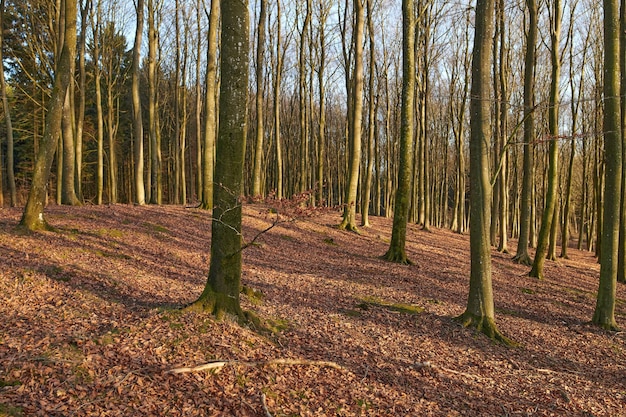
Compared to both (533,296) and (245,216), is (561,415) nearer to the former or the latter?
(533,296)

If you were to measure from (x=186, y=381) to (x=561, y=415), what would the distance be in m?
4.46

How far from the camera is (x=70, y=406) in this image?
155 inches

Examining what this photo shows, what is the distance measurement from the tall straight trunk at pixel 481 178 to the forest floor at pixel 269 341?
47cm

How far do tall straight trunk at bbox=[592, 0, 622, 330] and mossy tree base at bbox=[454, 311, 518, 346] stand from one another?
316 centimetres

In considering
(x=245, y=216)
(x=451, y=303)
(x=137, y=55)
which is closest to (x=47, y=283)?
(x=451, y=303)

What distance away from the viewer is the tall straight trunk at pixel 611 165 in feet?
30.1

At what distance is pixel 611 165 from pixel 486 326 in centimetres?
455

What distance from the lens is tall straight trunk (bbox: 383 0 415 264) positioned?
13062 millimetres

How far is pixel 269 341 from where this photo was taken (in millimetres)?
5953

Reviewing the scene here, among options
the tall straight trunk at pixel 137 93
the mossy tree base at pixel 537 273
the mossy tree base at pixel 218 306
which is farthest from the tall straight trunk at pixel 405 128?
the tall straight trunk at pixel 137 93

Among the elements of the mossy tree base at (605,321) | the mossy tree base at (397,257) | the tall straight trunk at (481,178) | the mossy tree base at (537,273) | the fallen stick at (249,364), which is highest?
the tall straight trunk at (481,178)

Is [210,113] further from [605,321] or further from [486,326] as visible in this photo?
[605,321]

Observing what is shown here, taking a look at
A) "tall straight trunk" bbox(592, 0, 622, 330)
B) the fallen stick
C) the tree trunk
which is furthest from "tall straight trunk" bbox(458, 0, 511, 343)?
the tree trunk

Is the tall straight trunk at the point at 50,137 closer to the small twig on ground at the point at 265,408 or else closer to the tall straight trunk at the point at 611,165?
the small twig on ground at the point at 265,408
